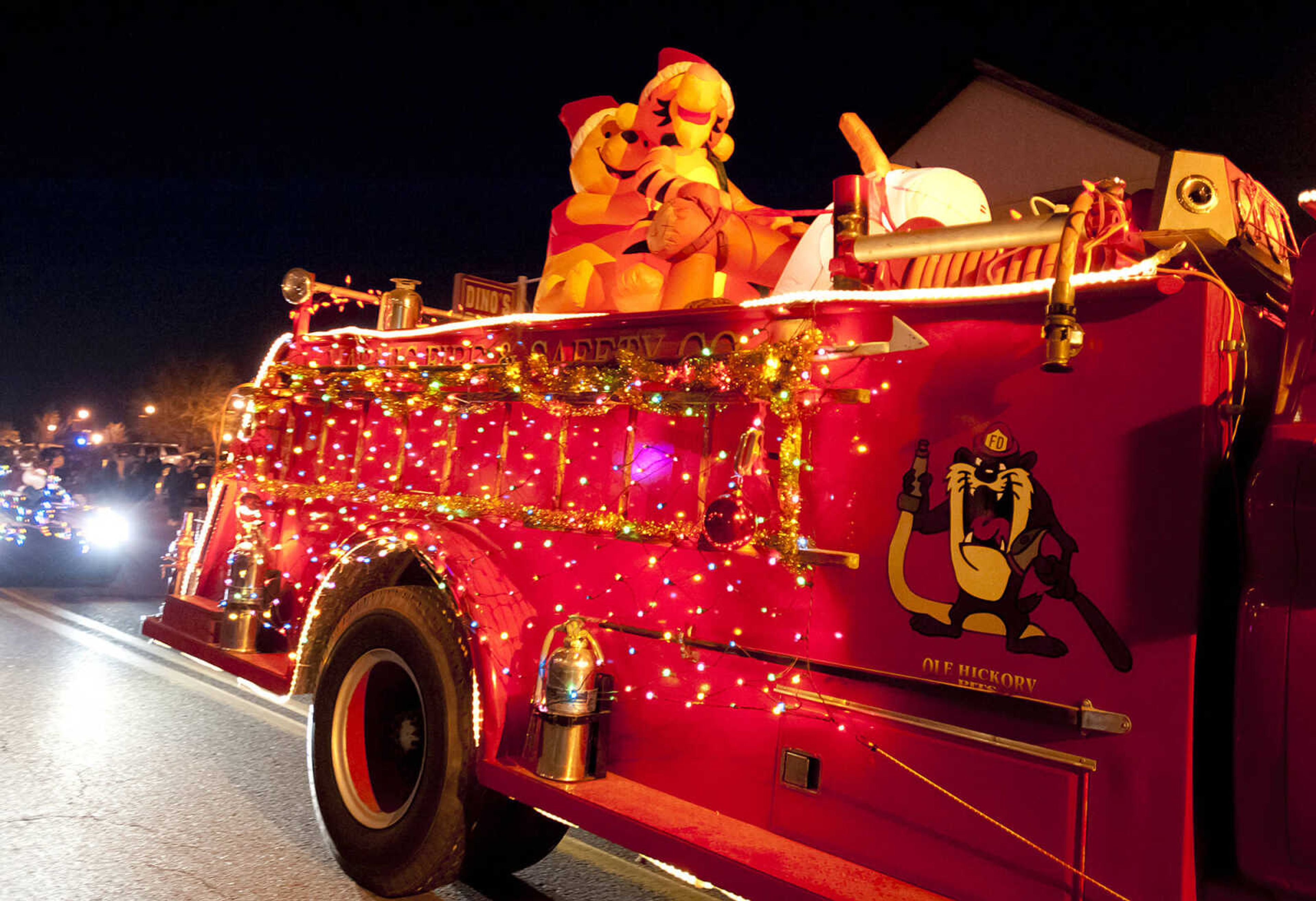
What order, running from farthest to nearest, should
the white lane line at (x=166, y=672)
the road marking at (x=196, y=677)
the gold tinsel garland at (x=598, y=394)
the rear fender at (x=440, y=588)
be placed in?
1. the white lane line at (x=166, y=672)
2. the road marking at (x=196, y=677)
3. the rear fender at (x=440, y=588)
4. the gold tinsel garland at (x=598, y=394)

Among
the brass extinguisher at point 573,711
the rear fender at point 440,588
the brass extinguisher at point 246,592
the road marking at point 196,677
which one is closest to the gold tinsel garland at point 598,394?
the rear fender at point 440,588

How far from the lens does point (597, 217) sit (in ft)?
18.3

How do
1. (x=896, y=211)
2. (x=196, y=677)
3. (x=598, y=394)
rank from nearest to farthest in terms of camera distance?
(x=598, y=394) < (x=896, y=211) < (x=196, y=677)

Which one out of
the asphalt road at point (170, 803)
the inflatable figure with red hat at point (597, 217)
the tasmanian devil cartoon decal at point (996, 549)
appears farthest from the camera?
the inflatable figure with red hat at point (597, 217)

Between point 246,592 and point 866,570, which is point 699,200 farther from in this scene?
point 246,592

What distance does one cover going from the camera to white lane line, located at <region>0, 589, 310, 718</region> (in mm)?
6516

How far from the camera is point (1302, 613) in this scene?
1915 millimetres

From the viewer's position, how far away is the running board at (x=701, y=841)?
2.34 metres

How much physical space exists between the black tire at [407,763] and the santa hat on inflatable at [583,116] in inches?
127

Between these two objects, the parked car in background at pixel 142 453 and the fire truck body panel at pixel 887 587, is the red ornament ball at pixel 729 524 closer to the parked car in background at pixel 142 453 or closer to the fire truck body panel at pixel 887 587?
the fire truck body panel at pixel 887 587

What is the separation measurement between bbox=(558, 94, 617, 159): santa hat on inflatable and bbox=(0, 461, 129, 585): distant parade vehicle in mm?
9498

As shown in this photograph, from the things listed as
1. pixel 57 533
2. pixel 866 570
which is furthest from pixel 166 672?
pixel 57 533

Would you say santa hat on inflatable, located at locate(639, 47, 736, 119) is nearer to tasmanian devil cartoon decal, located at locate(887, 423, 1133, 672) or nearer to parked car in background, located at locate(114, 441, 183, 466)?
tasmanian devil cartoon decal, located at locate(887, 423, 1133, 672)

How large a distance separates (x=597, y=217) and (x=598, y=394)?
2505mm
